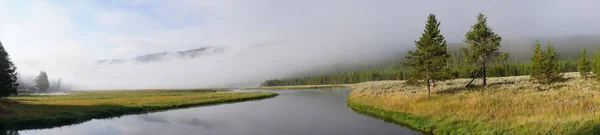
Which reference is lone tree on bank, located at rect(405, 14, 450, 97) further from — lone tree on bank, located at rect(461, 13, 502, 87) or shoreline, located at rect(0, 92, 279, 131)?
shoreline, located at rect(0, 92, 279, 131)

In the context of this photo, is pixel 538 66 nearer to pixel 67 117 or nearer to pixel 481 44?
pixel 481 44

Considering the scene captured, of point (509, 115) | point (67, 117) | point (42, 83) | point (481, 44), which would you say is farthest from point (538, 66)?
point (42, 83)

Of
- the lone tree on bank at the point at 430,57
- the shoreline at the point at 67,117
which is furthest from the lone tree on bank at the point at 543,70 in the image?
the shoreline at the point at 67,117

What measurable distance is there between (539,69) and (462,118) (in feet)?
121

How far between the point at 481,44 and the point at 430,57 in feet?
30.8

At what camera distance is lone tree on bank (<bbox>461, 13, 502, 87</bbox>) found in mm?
45728

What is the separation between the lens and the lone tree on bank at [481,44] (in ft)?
150

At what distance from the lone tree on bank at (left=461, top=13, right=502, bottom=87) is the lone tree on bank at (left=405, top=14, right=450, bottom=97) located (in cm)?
610

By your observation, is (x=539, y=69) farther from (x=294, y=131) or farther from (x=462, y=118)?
(x=294, y=131)

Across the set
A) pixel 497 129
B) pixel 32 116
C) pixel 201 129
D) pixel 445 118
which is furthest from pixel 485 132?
pixel 32 116

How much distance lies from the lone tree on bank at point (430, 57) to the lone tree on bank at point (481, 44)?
6104 mm

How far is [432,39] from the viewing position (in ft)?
143

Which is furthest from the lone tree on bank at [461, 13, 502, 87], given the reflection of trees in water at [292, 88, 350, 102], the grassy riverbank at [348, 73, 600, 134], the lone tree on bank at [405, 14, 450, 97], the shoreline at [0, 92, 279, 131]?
the shoreline at [0, 92, 279, 131]

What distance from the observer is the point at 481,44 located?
152ft
